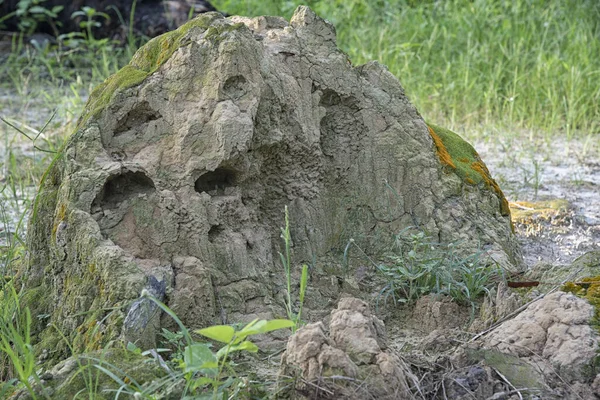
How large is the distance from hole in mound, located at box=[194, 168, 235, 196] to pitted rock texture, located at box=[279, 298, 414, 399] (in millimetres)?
836

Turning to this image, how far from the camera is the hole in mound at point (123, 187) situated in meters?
2.77

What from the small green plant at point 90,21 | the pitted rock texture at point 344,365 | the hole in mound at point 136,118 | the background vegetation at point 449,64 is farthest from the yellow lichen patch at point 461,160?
the small green plant at point 90,21

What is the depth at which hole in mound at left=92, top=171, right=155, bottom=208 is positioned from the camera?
2771 millimetres

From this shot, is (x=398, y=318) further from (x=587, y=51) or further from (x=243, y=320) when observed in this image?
(x=587, y=51)

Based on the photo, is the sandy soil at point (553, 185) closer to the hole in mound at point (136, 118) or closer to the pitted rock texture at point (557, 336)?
the pitted rock texture at point (557, 336)

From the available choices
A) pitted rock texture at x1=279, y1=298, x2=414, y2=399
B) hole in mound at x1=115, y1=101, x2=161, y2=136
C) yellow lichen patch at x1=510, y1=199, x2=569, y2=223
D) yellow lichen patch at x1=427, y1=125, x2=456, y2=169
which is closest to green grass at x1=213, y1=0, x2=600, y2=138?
yellow lichen patch at x1=510, y1=199, x2=569, y2=223

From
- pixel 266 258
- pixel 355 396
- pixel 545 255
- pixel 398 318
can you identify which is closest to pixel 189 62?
pixel 266 258

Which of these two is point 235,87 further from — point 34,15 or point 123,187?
point 34,15

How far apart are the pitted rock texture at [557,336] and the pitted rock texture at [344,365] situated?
1.24ft

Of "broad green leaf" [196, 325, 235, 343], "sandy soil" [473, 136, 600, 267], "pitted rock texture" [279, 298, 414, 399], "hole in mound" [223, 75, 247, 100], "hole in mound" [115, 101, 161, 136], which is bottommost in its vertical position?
"sandy soil" [473, 136, 600, 267]

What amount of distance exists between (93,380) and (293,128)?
123 centimetres

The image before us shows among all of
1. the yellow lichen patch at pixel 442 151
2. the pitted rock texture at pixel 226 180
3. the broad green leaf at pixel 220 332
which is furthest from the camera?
the yellow lichen patch at pixel 442 151

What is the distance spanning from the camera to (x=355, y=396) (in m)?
2.03

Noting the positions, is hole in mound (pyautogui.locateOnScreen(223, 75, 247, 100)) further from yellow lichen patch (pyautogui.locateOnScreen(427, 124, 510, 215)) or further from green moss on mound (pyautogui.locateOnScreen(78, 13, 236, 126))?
yellow lichen patch (pyautogui.locateOnScreen(427, 124, 510, 215))
